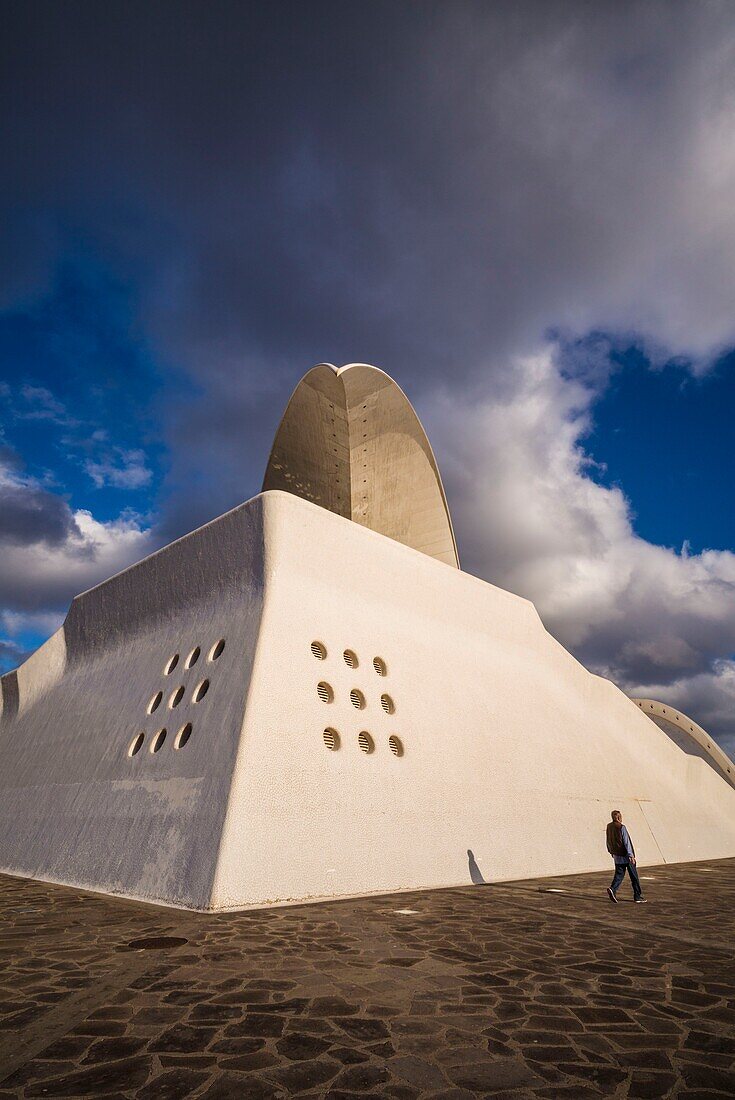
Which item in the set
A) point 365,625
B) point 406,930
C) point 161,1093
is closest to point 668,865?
point 365,625

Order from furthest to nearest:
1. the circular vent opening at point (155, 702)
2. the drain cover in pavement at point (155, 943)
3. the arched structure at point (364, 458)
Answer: the arched structure at point (364, 458) < the circular vent opening at point (155, 702) < the drain cover in pavement at point (155, 943)

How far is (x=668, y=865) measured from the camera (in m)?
14.3

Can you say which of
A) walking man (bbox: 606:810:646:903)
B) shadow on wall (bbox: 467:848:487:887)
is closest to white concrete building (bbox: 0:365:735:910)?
shadow on wall (bbox: 467:848:487:887)

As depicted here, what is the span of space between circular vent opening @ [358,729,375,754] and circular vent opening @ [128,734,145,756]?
12.0ft

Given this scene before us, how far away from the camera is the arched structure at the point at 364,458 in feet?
60.7

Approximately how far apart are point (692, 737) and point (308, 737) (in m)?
29.7

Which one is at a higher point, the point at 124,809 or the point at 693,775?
the point at 693,775

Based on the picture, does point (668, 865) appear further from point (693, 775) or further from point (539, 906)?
point (539, 906)

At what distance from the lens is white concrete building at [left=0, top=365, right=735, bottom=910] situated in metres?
8.38

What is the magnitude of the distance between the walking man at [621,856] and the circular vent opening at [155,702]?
7.45 m

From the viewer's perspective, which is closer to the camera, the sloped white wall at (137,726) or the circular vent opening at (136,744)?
the sloped white wall at (137,726)

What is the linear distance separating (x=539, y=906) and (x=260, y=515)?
7063 millimetres

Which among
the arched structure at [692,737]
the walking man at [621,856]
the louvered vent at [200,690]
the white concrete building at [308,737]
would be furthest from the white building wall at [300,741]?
the arched structure at [692,737]

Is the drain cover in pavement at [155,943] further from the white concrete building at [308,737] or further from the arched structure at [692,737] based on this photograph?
the arched structure at [692,737]
